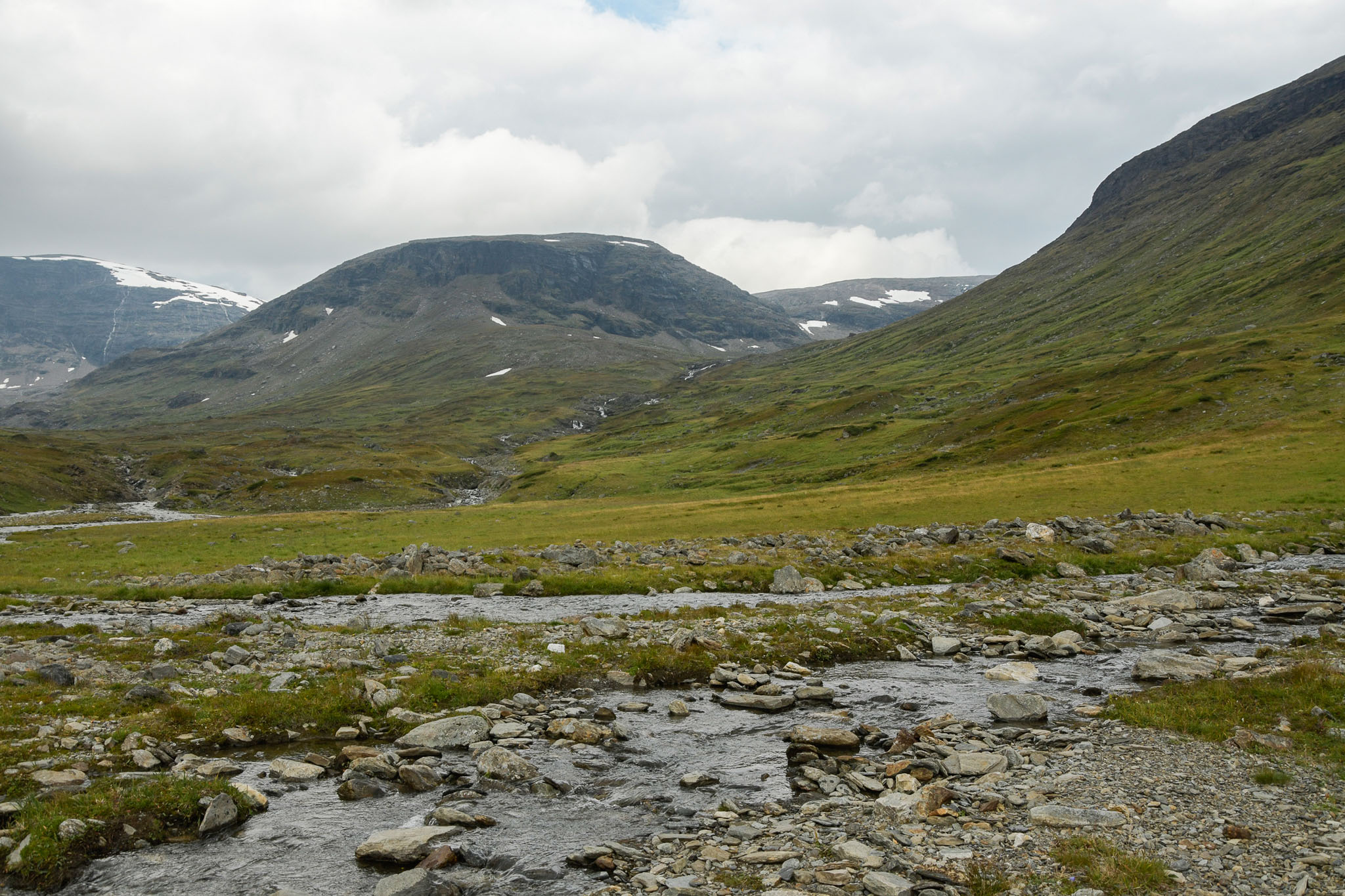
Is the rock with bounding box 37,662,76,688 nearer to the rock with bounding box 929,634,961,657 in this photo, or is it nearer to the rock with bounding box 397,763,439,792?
the rock with bounding box 397,763,439,792

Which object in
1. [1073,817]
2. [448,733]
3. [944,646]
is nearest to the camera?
[1073,817]

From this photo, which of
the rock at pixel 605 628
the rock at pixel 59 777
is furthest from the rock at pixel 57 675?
the rock at pixel 605 628

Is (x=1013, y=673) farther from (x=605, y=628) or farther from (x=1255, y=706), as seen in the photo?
(x=605, y=628)

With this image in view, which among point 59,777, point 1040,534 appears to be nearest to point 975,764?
point 59,777

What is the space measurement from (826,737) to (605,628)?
12.8 metres

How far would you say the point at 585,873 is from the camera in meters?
12.3

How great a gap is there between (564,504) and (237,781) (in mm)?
79615

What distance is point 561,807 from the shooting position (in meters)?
15.0

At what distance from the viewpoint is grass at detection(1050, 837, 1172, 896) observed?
10039 mm

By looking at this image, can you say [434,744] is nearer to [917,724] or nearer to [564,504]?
[917,724]

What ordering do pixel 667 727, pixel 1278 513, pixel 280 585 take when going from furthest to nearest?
pixel 1278 513 < pixel 280 585 < pixel 667 727

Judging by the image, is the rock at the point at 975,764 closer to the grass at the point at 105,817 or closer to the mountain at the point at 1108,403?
the grass at the point at 105,817

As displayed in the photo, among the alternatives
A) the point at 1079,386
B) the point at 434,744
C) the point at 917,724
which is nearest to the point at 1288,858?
the point at 917,724

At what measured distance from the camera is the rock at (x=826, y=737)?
56.2 feet
